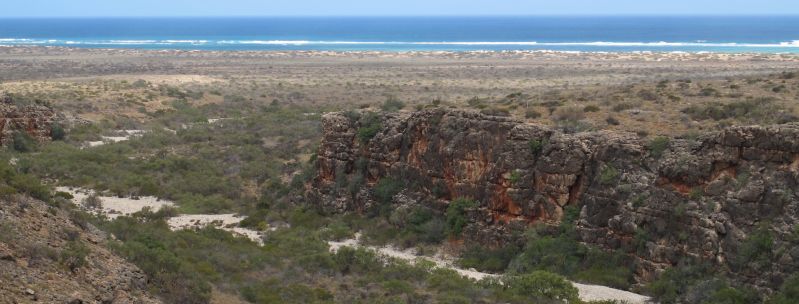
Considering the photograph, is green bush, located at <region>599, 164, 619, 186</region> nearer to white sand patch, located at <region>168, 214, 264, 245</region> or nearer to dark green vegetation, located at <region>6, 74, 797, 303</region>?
dark green vegetation, located at <region>6, 74, 797, 303</region>

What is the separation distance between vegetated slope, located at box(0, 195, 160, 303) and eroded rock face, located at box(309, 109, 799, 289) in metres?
11.4

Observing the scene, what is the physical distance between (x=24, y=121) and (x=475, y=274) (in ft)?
90.4

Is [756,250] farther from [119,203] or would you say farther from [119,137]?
[119,137]

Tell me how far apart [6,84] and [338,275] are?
5490 cm

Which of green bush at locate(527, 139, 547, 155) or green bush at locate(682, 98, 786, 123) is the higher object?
green bush at locate(682, 98, 786, 123)

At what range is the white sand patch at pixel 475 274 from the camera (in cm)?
2033

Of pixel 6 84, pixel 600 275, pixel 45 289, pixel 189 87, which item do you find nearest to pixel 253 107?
pixel 189 87

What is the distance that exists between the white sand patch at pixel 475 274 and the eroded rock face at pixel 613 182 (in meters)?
0.96

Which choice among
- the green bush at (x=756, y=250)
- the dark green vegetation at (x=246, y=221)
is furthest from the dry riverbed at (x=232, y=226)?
the green bush at (x=756, y=250)

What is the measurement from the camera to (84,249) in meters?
15.6

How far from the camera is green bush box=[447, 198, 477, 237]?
2533 cm

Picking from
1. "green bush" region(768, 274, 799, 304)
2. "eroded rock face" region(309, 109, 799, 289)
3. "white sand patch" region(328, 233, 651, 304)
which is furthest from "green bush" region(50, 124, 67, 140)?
"green bush" region(768, 274, 799, 304)

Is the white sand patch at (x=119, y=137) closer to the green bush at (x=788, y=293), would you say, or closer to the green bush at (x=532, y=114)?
the green bush at (x=532, y=114)

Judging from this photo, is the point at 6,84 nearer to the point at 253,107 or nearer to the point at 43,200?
the point at 253,107
